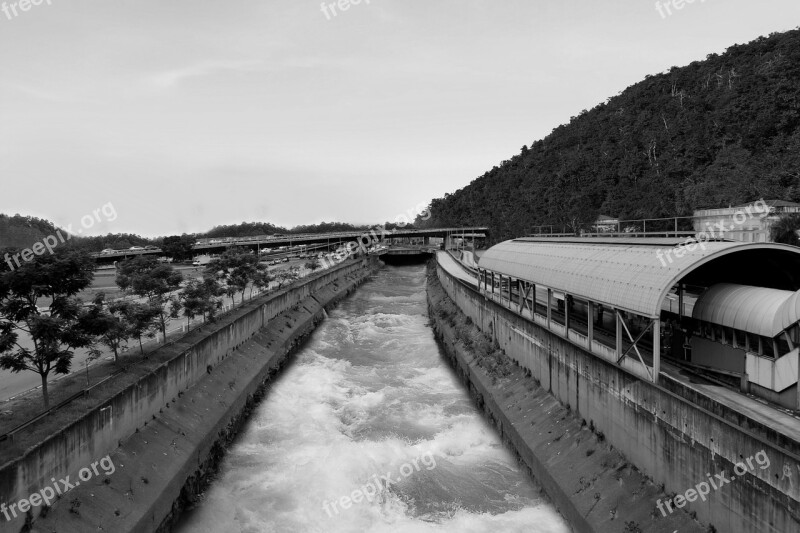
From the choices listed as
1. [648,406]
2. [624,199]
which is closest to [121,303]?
[648,406]

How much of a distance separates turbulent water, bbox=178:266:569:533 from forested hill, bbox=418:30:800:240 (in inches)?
1555

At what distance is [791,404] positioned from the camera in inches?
524

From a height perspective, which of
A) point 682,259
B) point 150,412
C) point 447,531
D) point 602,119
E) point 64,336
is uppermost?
point 602,119

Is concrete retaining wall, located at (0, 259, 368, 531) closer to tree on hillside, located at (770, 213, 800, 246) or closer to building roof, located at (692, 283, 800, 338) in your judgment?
building roof, located at (692, 283, 800, 338)

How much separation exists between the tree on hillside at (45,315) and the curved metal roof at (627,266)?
17477 millimetres

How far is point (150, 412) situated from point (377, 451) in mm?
8570

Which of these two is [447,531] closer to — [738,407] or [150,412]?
[738,407]
